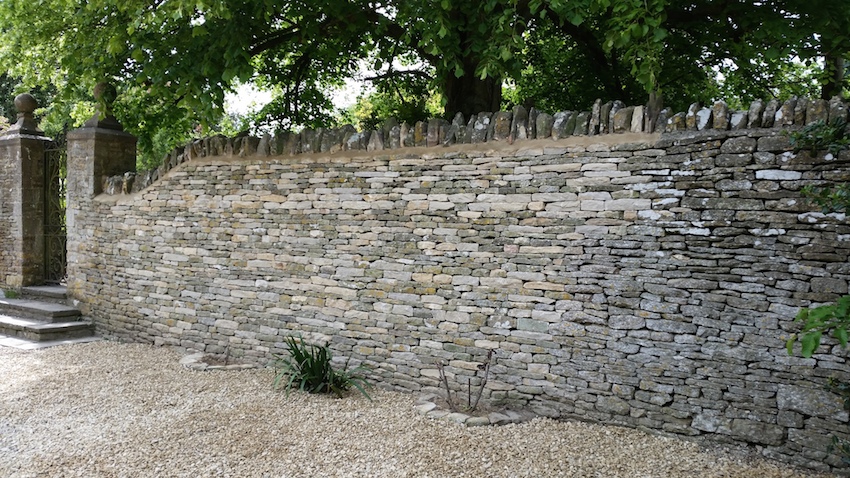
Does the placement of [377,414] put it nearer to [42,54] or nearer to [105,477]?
[105,477]

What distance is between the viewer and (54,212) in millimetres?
8766

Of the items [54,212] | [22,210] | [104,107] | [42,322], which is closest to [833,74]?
[104,107]

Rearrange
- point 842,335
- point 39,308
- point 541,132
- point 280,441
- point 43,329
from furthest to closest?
point 39,308, point 43,329, point 541,132, point 280,441, point 842,335

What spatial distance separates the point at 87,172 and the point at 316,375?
181 inches

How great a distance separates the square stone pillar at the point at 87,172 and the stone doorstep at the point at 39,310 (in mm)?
232

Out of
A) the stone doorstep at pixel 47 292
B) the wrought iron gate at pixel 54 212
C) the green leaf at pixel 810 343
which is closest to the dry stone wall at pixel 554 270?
the green leaf at pixel 810 343

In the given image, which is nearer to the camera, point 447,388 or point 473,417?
point 473,417

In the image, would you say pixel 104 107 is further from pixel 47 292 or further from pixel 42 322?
pixel 47 292

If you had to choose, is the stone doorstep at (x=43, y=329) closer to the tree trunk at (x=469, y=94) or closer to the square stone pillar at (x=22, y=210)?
the square stone pillar at (x=22, y=210)

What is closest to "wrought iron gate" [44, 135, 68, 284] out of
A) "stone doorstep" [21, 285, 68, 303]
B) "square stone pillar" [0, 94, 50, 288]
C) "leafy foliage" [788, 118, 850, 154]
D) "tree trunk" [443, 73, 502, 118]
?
"square stone pillar" [0, 94, 50, 288]

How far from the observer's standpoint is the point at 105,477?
11.7 feet

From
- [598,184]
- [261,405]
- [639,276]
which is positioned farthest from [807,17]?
[261,405]

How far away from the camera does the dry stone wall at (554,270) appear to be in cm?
377

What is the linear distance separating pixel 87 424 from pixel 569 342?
3.83 m
